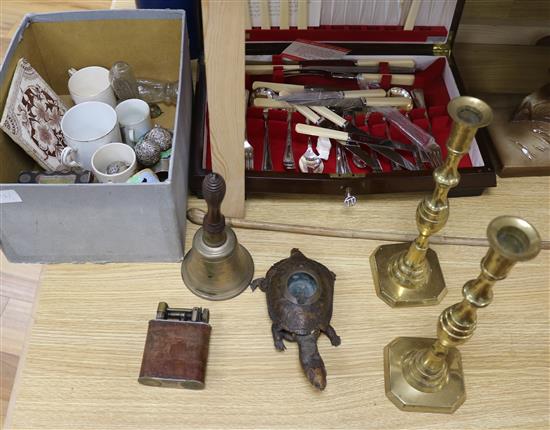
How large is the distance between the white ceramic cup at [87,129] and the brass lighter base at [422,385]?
1.61ft

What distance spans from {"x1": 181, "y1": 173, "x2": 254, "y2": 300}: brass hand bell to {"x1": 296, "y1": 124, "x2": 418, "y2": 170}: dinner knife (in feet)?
0.73

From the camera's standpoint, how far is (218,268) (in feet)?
2.21

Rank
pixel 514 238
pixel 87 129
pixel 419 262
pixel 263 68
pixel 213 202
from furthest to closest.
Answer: pixel 263 68 < pixel 87 129 < pixel 419 262 < pixel 213 202 < pixel 514 238

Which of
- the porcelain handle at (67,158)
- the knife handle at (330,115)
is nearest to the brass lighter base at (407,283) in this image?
the knife handle at (330,115)

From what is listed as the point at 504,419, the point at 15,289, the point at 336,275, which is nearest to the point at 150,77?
the point at 336,275

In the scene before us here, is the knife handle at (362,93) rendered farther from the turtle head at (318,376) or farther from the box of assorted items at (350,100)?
the turtle head at (318,376)

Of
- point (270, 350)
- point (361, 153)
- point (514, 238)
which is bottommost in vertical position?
point (270, 350)

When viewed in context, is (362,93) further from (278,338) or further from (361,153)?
(278,338)

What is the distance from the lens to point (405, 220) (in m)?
0.80

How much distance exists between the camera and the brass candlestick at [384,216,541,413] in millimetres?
517

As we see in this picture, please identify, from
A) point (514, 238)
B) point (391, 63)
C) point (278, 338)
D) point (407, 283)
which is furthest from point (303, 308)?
point (391, 63)

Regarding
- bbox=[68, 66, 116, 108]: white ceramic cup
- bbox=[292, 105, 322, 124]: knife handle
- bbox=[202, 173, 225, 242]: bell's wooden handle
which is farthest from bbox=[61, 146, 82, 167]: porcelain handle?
bbox=[292, 105, 322, 124]: knife handle

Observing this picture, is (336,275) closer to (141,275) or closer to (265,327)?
(265,327)

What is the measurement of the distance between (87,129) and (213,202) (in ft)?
1.12
